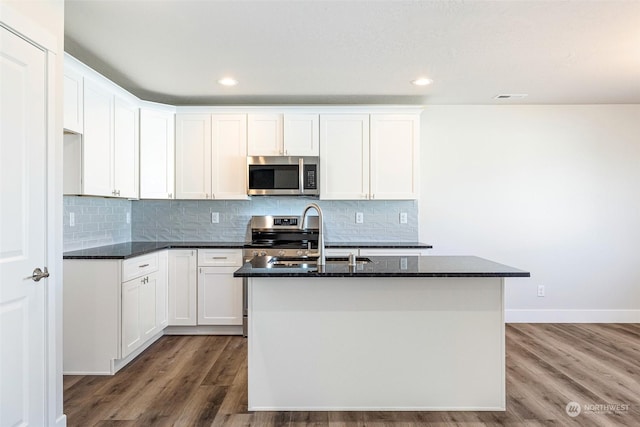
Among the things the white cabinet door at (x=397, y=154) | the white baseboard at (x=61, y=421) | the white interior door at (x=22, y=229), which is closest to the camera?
the white interior door at (x=22, y=229)

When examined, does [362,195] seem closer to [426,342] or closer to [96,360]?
[426,342]

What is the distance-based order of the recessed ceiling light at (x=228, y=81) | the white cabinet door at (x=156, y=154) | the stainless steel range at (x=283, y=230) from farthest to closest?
the stainless steel range at (x=283, y=230) → the white cabinet door at (x=156, y=154) → the recessed ceiling light at (x=228, y=81)

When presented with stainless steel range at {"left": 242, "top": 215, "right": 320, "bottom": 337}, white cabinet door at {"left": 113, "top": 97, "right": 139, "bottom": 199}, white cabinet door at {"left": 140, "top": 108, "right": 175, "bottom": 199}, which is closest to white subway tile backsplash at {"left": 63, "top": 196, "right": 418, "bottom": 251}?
stainless steel range at {"left": 242, "top": 215, "right": 320, "bottom": 337}

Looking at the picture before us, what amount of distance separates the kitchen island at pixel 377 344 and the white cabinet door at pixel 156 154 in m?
2.14

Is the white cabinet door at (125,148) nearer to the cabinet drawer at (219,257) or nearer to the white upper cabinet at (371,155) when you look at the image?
the cabinet drawer at (219,257)

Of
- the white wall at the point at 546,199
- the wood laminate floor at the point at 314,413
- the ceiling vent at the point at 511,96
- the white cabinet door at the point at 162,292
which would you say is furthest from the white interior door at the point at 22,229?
the ceiling vent at the point at 511,96

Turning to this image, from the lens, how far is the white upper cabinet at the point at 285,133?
407 centimetres

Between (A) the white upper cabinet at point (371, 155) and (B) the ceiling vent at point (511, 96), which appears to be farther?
(A) the white upper cabinet at point (371, 155)

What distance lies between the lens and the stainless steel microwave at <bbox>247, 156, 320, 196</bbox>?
13.2 ft

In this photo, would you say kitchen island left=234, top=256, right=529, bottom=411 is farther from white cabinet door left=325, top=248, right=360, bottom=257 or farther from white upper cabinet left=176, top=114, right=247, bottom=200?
white upper cabinet left=176, top=114, right=247, bottom=200

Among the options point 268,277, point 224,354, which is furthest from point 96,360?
point 268,277

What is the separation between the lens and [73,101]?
2785mm

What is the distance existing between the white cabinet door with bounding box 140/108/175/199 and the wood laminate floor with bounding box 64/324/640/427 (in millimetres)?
1499

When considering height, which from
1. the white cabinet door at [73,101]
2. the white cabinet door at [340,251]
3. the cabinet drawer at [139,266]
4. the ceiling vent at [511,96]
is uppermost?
the ceiling vent at [511,96]
